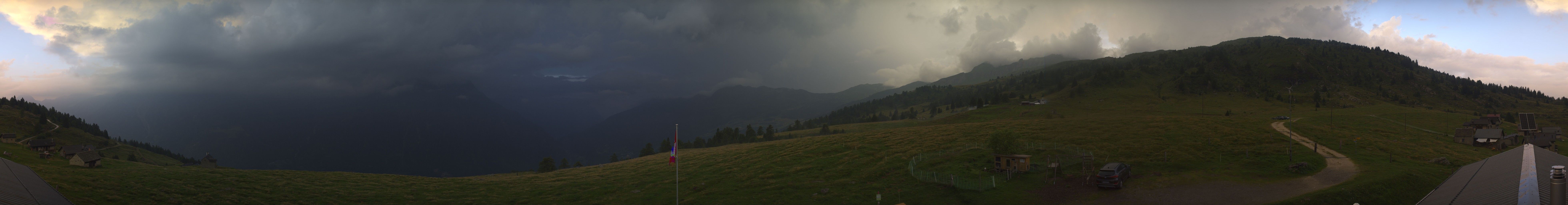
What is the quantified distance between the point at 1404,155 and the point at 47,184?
359 ft

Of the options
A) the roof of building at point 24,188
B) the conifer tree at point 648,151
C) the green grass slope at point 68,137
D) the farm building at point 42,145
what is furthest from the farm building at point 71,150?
the conifer tree at point 648,151

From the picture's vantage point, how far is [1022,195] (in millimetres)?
37625

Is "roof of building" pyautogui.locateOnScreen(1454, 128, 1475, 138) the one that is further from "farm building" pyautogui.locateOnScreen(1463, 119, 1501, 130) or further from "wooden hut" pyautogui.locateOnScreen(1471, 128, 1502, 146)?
"farm building" pyautogui.locateOnScreen(1463, 119, 1501, 130)

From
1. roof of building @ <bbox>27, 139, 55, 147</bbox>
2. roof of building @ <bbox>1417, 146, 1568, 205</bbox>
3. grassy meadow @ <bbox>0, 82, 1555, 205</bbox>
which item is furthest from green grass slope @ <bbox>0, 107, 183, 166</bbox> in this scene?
roof of building @ <bbox>1417, 146, 1568, 205</bbox>

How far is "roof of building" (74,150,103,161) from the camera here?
7206 centimetres

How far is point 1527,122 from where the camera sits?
8644 cm

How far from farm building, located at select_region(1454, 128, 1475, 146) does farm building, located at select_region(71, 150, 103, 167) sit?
179390 millimetres

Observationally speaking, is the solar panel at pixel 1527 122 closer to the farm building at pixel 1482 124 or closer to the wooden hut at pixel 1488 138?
the farm building at pixel 1482 124

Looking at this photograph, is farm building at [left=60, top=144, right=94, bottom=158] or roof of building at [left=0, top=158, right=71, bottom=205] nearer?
roof of building at [left=0, top=158, right=71, bottom=205]

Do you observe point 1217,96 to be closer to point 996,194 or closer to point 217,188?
point 996,194

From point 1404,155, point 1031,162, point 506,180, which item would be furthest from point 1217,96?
point 506,180

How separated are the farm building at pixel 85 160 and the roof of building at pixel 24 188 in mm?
37796

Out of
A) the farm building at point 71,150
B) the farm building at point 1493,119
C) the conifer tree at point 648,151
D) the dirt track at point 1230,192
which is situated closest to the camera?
the dirt track at point 1230,192

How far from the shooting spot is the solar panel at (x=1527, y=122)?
3378 inches
